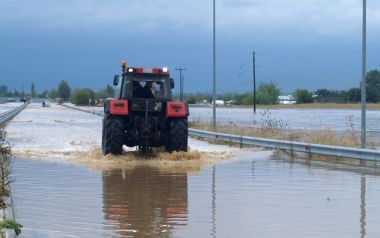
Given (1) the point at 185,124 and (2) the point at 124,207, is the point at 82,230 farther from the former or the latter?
(1) the point at 185,124

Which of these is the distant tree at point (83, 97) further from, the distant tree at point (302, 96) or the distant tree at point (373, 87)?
the distant tree at point (373, 87)

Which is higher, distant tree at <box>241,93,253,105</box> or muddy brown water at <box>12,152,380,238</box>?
distant tree at <box>241,93,253,105</box>

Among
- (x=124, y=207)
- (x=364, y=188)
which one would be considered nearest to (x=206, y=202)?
(x=124, y=207)

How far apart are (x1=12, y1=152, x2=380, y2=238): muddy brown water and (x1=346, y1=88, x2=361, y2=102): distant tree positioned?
127 m

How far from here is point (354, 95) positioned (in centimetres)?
14612

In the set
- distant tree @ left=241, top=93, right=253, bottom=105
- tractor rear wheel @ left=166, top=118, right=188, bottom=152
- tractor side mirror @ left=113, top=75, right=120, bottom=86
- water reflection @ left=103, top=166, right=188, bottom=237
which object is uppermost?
tractor side mirror @ left=113, top=75, right=120, bottom=86

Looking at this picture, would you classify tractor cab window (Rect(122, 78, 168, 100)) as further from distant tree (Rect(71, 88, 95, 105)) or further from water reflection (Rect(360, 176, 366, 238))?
distant tree (Rect(71, 88, 95, 105))

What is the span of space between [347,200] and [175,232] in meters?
4.37

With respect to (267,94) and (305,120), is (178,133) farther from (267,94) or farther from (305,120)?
(267,94)

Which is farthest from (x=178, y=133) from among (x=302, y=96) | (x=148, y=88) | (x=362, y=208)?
(x=302, y=96)

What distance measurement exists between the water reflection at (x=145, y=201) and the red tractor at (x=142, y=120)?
2.58m

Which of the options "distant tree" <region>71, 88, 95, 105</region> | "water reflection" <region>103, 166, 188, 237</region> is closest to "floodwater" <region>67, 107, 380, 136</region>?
"water reflection" <region>103, 166, 188, 237</region>

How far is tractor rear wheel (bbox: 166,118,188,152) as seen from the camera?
69.4 feet

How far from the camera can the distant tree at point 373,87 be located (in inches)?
5778
